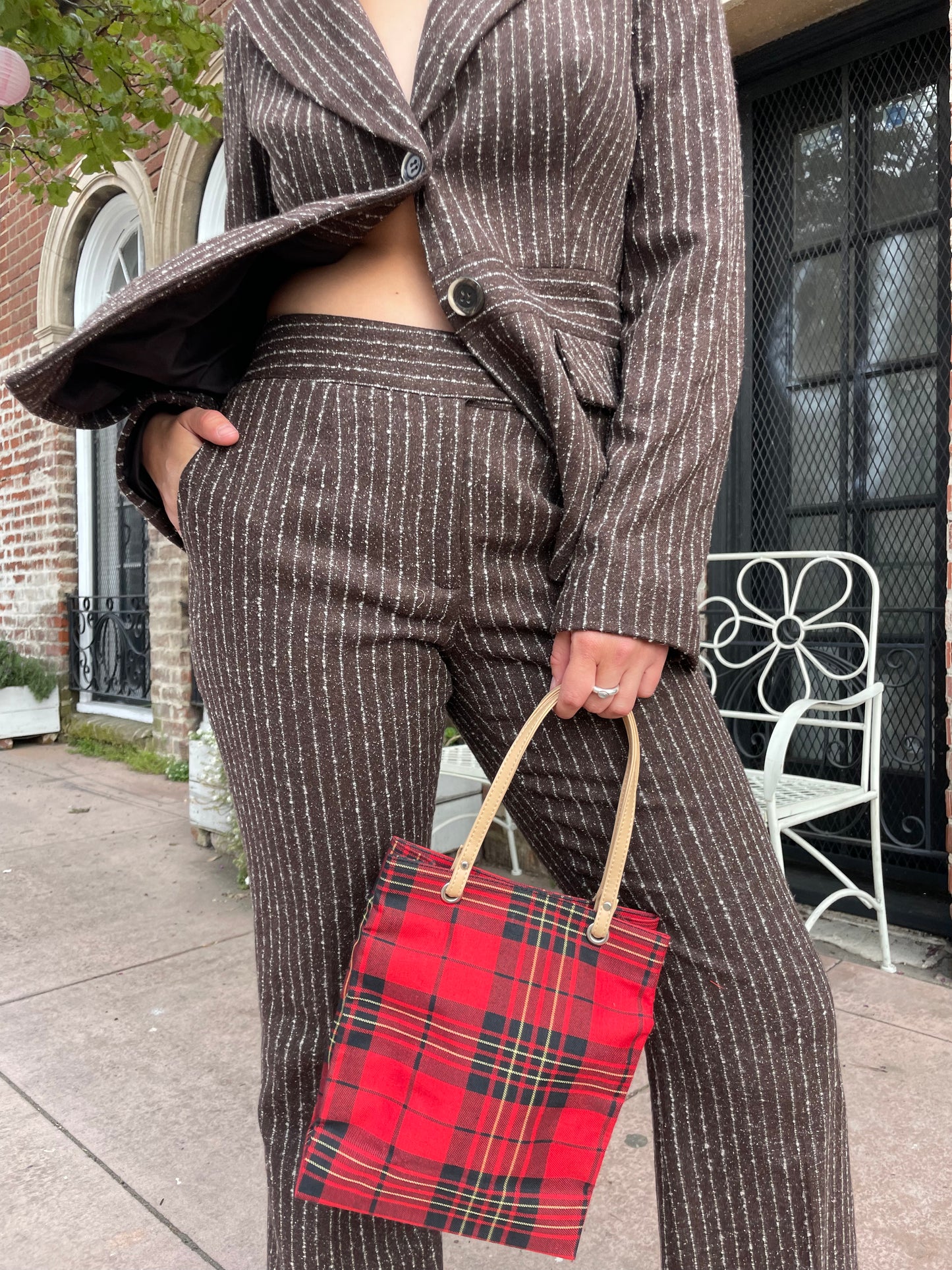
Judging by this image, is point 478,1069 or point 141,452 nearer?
point 478,1069

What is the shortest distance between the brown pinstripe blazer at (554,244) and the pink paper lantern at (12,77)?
2121 millimetres

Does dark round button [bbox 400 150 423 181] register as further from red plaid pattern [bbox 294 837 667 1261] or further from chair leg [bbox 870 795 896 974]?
chair leg [bbox 870 795 896 974]

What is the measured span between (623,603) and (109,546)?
6.30m

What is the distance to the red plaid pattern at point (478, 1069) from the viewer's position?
86 cm

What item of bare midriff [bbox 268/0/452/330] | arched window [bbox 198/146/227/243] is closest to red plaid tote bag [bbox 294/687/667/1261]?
bare midriff [bbox 268/0/452/330]

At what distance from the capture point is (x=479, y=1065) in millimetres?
863

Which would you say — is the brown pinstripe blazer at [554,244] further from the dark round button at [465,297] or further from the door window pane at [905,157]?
the door window pane at [905,157]

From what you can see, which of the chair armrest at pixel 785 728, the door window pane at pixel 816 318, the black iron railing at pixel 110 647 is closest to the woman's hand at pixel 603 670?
the chair armrest at pixel 785 728

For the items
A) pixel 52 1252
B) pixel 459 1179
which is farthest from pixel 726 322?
pixel 52 1252

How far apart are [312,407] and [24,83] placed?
256 cm

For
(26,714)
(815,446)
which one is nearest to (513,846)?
(815,446)

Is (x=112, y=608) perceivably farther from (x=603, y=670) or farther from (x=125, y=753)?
(x=603, y=670)

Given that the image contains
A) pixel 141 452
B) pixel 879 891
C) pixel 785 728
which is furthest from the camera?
pixel 879 891

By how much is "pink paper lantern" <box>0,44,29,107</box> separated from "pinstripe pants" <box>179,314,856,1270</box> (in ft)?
7.97
